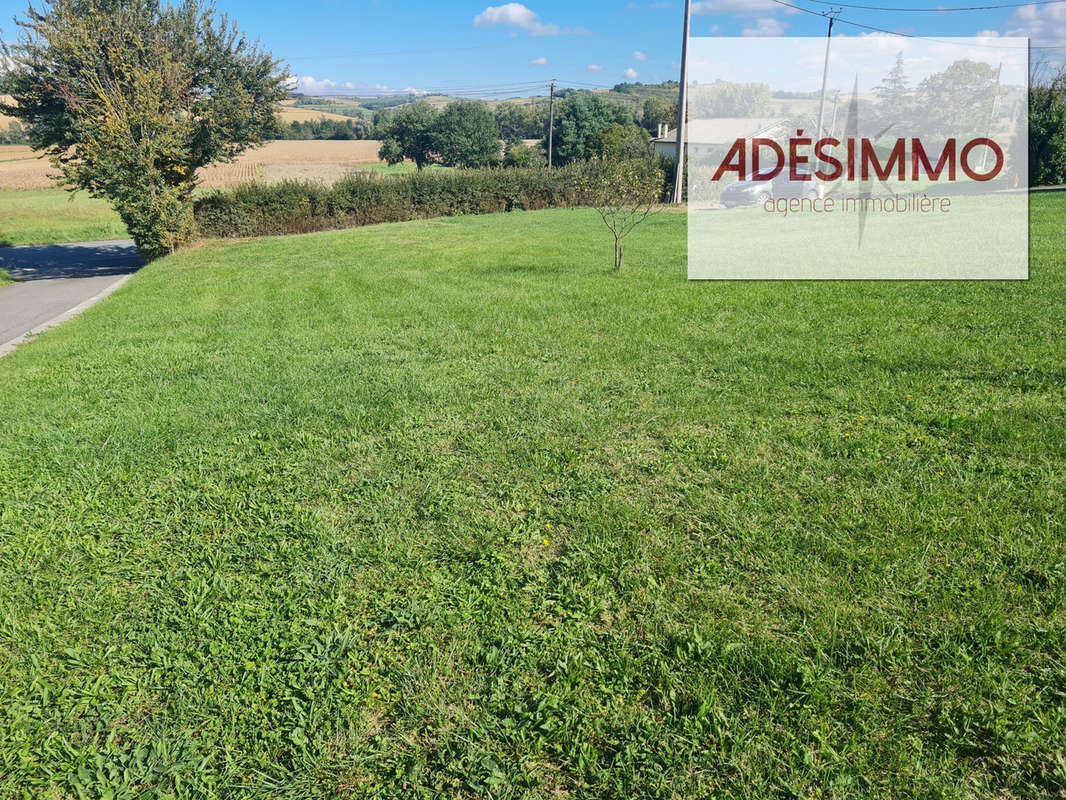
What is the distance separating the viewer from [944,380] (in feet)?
17.1

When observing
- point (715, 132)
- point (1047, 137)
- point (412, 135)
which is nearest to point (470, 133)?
point (412, 135)

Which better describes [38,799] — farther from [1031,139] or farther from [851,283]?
[1031,139]

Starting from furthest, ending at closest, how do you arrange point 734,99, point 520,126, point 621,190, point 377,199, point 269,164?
point 520,126
point 734,99
point 269,164
point 377,199
point 621,190

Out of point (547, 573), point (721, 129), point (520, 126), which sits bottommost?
point (547, 573)

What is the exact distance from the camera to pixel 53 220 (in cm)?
2944

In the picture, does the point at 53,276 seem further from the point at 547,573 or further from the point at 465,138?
the point at 465,138

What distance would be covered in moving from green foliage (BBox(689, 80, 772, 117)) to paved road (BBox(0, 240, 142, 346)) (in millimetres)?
50930

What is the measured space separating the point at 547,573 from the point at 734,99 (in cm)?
6989

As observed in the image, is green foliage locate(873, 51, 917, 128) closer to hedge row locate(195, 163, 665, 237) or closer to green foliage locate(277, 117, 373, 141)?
hedge row locate(195, 163, 665, 237)

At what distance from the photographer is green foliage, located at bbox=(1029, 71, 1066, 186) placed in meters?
30.0

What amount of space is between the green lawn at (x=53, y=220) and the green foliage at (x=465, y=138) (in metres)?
35.8

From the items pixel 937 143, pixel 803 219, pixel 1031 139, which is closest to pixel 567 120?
pixel 937 143
